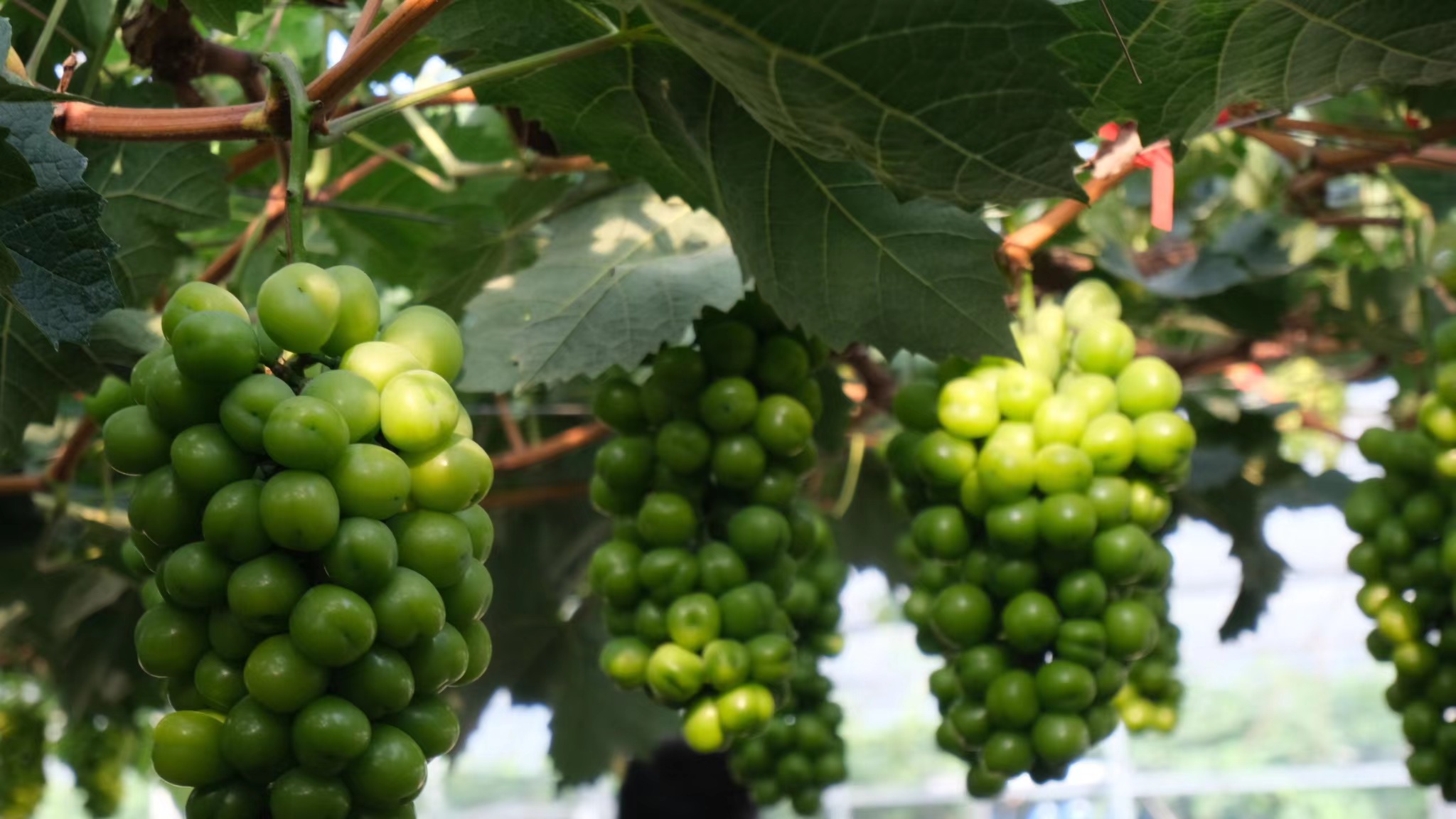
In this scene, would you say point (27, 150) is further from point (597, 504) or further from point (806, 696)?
point (806, 696)

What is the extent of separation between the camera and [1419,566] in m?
1.10

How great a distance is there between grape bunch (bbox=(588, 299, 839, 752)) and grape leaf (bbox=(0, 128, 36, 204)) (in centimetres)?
45

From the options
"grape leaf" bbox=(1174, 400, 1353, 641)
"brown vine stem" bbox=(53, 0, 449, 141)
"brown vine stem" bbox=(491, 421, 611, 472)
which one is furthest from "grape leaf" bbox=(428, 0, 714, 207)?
"grape leaf" bbox=(1174, 400, 1353, 641)

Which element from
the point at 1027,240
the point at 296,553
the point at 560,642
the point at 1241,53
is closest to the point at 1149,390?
the point at 1027,240

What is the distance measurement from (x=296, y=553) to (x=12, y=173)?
222 millimetres

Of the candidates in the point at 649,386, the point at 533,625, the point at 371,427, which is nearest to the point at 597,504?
the point at 649,386

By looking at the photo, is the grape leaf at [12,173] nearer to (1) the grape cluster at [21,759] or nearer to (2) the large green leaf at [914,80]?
(2) the large green leaf at [914,80]

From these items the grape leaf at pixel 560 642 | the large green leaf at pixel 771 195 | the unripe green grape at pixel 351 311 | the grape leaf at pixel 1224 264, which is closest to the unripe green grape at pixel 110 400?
the unripe green grape at pixel 351 311

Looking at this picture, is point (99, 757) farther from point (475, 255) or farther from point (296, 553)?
point (296, 553)

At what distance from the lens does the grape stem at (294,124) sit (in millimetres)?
600

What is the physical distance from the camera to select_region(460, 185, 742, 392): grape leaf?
0.95 m

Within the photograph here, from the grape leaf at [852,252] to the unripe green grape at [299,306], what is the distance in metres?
0.31

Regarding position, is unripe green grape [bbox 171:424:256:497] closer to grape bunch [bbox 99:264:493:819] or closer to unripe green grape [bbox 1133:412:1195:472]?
grape bunch [bbox 99:264:493:819]

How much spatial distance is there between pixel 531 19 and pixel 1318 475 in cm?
127
